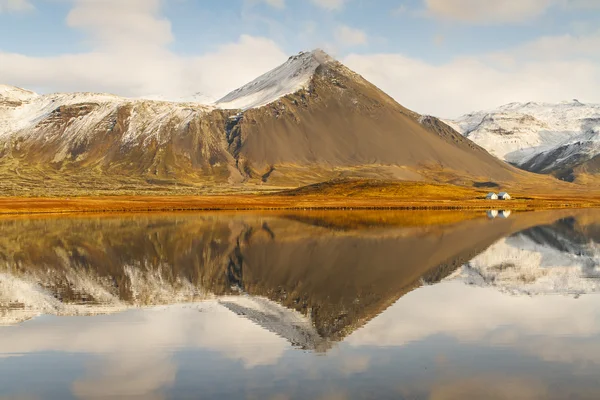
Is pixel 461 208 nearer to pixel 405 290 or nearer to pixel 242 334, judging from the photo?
pixel 405 290

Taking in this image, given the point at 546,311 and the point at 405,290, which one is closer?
the point at 546,311

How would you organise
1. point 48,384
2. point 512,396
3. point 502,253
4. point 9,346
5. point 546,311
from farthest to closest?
point 502,253 → point 546,311 → point 9,346 → point 48,384 → point 512,396

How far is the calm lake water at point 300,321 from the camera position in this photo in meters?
19.8

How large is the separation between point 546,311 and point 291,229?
49.5 m

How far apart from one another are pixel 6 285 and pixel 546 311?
35.1 m

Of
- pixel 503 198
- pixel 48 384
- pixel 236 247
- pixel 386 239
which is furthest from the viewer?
pixel 503 198

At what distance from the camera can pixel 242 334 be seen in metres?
26.5

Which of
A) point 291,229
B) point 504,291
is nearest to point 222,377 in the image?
point 504,291

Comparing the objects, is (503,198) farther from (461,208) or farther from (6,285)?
(6,285)

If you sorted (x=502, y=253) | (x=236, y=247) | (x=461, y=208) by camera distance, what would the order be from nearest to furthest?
(x=502, y=253) < (x=236, y=247) < (x=461, y=208)

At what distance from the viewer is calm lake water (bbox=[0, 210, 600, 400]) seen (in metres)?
19.8

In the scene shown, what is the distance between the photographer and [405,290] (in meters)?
37.1

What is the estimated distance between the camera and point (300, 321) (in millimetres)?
28688

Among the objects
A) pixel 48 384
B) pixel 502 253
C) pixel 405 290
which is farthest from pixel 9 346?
pixel 502 253
